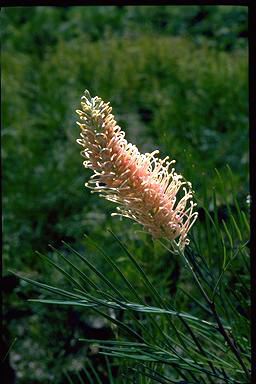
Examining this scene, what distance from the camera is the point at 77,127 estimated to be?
8.93 ft

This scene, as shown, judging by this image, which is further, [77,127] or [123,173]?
[77,127]

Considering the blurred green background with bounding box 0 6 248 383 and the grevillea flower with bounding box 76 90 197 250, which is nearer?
the grevillea flower with bounding box 76 90 197 250

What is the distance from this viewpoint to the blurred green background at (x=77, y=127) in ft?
5.77

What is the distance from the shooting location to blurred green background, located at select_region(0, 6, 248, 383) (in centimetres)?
176

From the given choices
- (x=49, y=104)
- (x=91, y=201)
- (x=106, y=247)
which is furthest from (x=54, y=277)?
(x=49, y=104)

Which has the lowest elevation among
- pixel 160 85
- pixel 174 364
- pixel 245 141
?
pixel 174 364

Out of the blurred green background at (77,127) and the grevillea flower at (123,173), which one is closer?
the grevillea flower at (123,173)

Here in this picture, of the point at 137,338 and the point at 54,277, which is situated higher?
the point at 54,277

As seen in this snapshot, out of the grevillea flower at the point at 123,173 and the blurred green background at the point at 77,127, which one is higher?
the blurred green background at the point at 77,127

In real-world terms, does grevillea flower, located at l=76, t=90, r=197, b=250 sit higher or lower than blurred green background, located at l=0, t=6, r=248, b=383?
lower

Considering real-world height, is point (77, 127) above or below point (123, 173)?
above
